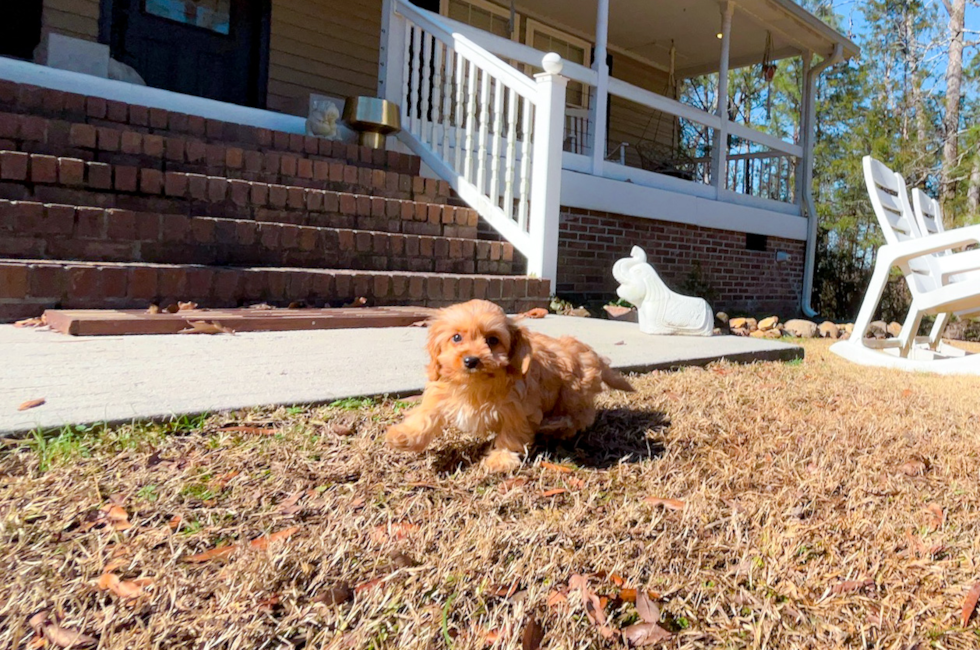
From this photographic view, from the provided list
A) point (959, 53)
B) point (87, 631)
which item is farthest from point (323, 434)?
point (959, 53)

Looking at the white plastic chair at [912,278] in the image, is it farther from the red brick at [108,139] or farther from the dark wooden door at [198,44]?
the dark wooden door at [198,44]

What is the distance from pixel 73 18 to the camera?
6.90m

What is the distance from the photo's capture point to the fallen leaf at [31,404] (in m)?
2.06

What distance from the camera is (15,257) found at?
3.86 m

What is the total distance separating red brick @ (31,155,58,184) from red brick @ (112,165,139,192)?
0.32 metres

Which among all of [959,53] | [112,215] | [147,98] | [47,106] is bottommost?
[112,215]

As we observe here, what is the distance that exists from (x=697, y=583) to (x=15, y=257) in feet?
13.0

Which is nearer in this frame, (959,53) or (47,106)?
(47,106)

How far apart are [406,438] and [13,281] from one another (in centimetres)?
266

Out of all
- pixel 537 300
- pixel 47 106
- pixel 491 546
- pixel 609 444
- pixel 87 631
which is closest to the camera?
pixel 87 631

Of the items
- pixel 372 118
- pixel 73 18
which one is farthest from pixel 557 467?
pixel 73 18

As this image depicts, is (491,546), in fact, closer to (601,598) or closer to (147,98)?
(601,598)

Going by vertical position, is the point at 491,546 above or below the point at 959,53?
below

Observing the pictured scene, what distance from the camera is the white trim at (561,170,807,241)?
7641 mm
